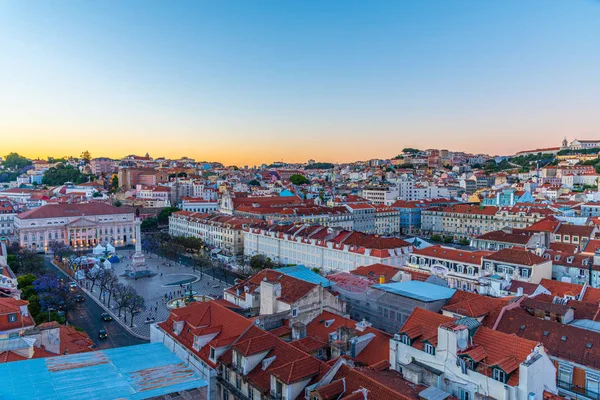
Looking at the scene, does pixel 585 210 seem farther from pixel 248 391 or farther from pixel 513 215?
pixel 248 391

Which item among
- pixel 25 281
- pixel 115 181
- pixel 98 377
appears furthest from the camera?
pixel 115 181

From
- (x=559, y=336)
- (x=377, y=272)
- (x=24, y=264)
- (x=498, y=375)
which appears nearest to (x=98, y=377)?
(x=498, y=375)

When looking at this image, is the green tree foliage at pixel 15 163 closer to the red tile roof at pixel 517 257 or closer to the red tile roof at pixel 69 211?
the red tile roof at pixel 69 211


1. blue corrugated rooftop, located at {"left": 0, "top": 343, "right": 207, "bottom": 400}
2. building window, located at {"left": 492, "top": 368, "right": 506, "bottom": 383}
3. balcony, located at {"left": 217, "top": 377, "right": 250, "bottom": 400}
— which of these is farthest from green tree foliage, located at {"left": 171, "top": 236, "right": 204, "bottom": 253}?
building window, located at {"left": 492, "top": 368, "right": 506, "bottom": 383}

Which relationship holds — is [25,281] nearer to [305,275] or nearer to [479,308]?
[305,275]

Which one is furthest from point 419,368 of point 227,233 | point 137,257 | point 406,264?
point 227,233
